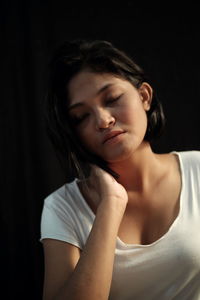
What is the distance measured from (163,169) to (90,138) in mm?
285

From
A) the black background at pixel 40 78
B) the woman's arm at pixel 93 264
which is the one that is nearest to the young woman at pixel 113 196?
the woman's arm at pixel 93 264

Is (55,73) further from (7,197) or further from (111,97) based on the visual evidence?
(7,197)

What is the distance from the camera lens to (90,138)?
3.48 feet

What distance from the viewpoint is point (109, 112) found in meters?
1.00

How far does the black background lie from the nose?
53 centimetres

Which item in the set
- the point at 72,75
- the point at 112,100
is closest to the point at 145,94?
the point at 112,100

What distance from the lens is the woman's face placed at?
1002mm

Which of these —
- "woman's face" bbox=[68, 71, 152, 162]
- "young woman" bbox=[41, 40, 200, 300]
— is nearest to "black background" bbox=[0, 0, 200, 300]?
"young woman" bbox=[41, 40, 200, 300]

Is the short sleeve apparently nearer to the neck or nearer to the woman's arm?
the woman's arm

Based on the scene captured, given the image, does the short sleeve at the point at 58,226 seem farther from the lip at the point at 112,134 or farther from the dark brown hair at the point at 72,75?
the lip at the point at 112,134

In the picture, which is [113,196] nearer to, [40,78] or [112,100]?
[112,100]

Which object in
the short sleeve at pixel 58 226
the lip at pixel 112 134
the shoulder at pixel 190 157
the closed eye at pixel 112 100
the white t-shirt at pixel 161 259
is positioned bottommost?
the white t-shirt at pixel 161 259

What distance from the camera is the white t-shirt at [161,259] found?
93cm

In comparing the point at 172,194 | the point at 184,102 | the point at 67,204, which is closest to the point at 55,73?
the point at 67,204
